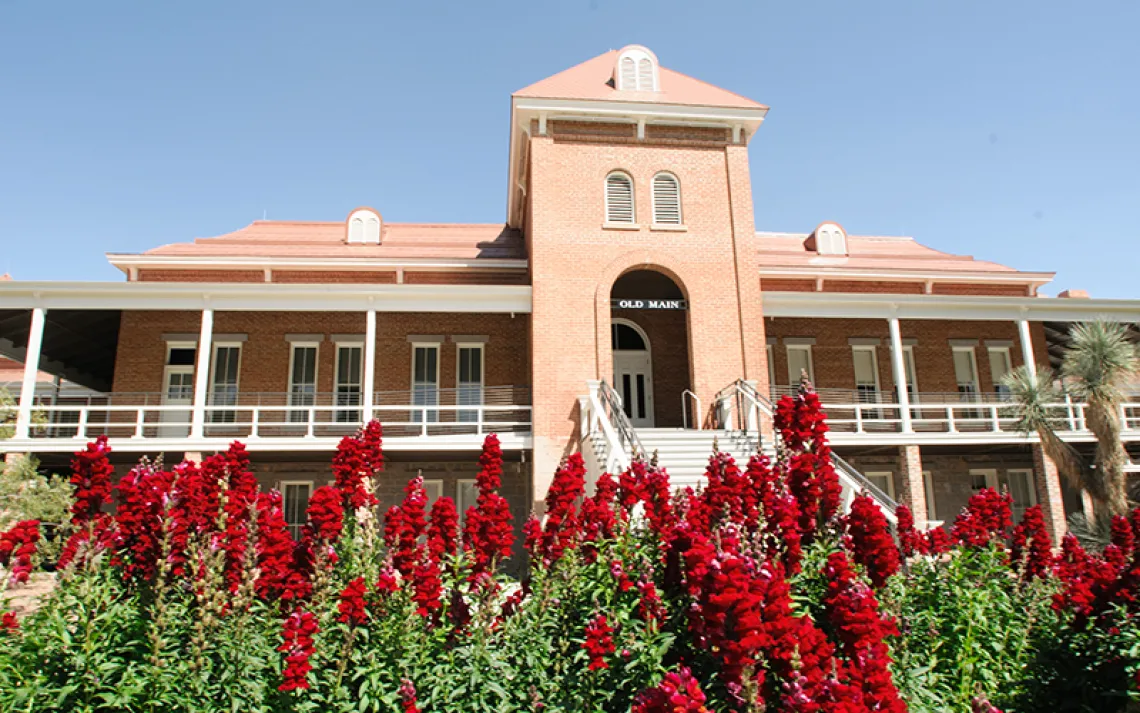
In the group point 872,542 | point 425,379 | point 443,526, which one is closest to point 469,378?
point 425,379

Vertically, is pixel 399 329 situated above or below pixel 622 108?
below

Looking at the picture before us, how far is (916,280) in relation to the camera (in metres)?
24.4

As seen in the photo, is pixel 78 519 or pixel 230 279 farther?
pixel 230 279

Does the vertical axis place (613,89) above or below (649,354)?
above

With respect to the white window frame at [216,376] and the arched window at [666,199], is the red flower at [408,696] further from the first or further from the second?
the white window frame at [216,376]

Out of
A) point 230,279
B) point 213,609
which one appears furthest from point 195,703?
point 230,279

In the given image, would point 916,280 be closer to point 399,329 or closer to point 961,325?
point 961,325

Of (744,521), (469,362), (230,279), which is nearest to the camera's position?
(744,521)

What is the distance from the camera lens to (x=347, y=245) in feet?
79.2

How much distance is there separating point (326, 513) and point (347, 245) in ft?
64.4

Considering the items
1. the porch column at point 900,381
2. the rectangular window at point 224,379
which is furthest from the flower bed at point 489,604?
the rectangular window at point 224,379

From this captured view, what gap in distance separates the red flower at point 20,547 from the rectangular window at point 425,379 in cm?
1334

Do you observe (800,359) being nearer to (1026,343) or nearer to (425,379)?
(1026,343)

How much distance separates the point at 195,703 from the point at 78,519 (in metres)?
2.26
